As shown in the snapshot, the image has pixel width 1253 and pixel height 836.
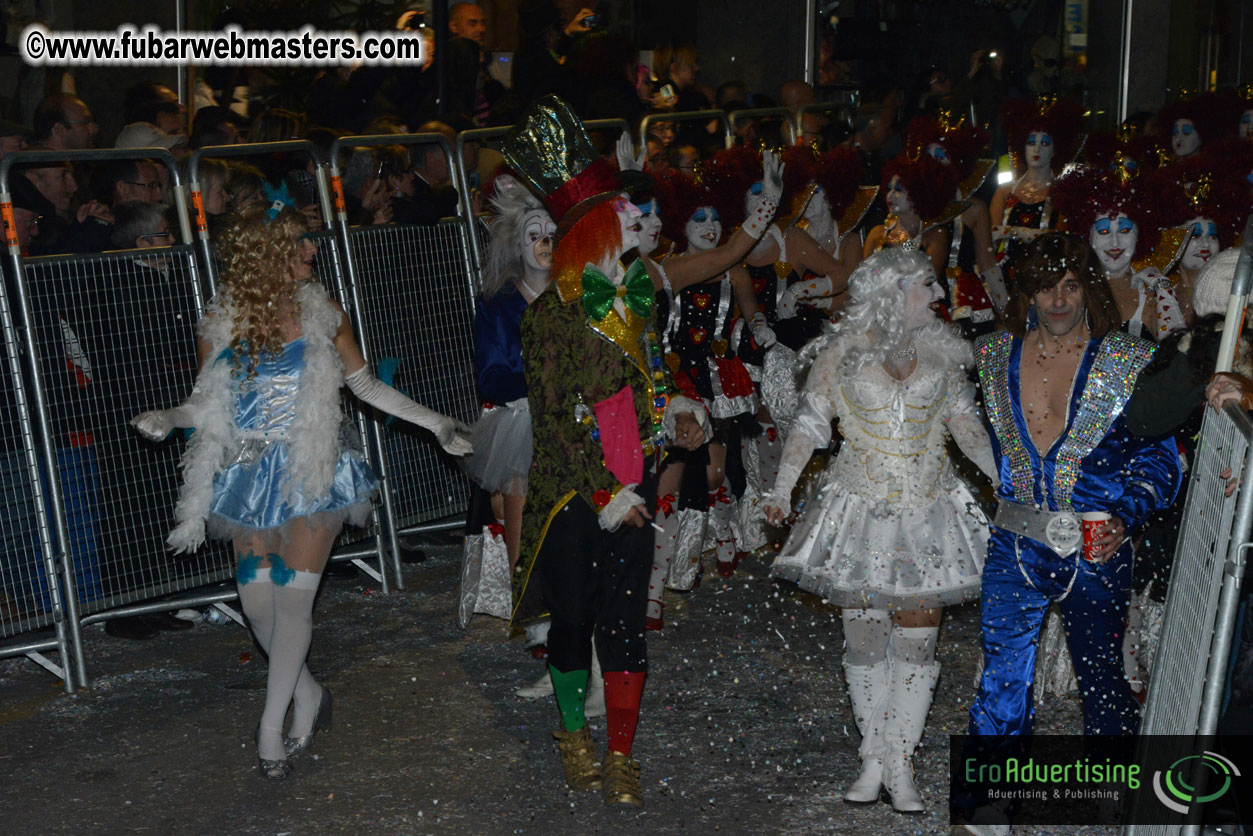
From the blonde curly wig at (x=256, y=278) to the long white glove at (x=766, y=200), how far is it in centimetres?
224

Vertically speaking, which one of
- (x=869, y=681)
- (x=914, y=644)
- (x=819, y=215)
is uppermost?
(x=819, y=215)

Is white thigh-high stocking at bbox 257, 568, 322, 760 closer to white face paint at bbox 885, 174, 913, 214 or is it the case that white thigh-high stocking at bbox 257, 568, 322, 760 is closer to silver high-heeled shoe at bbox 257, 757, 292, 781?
silver high-heeled shoe at bbox 257, 757, 292, 781

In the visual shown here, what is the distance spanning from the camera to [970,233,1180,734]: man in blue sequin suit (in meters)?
4.19

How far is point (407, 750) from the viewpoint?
515cm

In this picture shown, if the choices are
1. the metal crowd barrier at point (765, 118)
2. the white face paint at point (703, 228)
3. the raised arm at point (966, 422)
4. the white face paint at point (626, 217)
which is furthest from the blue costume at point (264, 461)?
the metal crowd barrier at point (765, 118)

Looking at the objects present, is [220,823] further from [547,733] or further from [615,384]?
[615,384]

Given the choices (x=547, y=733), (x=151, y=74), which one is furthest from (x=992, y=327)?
(x=151, y=74)

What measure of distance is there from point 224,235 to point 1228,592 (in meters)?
3.35

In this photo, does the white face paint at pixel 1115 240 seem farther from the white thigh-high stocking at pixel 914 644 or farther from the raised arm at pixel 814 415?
the white thigh-high stocking at pixel 914 644

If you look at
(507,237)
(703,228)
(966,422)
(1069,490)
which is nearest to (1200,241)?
(703,228)

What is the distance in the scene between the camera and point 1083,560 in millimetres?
4160

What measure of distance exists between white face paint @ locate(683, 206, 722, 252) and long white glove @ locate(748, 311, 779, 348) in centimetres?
46

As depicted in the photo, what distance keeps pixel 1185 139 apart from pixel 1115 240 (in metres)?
4.97

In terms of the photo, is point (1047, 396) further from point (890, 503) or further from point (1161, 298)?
point (1161, 298)
